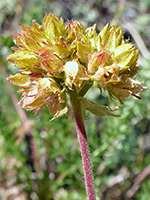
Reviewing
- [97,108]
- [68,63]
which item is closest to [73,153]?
[97,108]

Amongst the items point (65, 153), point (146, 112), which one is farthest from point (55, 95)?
point (146, 112)

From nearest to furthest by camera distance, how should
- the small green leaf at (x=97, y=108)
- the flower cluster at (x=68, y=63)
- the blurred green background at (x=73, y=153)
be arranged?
the flower cluster at (x=68, y=63) < the small green leaf at (x=97, y=108) < the blurred green background at (x=73, y=153)

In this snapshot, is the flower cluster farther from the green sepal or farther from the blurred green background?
the blurred green background

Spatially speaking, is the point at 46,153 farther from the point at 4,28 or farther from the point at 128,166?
the point at 4,28

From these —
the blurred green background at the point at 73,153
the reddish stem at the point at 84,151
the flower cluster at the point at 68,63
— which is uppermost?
the flower cluster at the point at 68,63

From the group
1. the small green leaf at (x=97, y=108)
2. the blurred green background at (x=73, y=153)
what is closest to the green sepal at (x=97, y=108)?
the small green leaf at (x=97, y=108)

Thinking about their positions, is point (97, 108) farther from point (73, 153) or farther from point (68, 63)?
point (73, 153)

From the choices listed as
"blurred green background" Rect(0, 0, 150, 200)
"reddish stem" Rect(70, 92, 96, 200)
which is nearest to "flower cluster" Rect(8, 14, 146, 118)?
"reddish stem" Rect(70, 92, 96, 200)

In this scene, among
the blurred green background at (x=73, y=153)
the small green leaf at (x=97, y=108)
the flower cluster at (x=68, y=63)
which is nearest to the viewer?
the flower cluster at (x=68, y=63)

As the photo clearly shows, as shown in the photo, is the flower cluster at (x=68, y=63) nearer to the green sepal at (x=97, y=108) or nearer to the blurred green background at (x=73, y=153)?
the green sepal at (x=97, y=108)

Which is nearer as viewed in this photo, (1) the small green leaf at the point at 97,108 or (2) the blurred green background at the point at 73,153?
(1) the small green leaf at the point at 97,108
